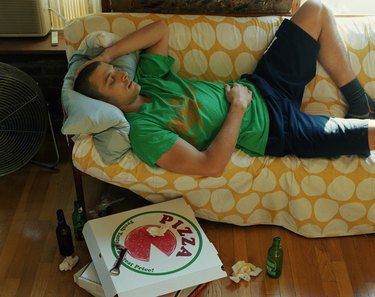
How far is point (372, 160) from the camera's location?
212cm

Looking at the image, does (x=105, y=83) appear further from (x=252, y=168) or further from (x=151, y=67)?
(x=252, y=168)

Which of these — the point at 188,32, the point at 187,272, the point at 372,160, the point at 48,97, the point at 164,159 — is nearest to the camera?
the point at 187,272

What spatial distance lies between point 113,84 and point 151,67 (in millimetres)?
298

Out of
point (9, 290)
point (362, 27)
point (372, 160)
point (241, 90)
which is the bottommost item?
point (9, 290)

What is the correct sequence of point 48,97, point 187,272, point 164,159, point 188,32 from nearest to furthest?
point 187,272
point 164,159
point 188,32
point 48,97

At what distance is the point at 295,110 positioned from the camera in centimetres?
224

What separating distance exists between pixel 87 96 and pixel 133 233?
0.60 meters

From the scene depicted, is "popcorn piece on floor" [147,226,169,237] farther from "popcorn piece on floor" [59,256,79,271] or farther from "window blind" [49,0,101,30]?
"window blind" [49,0,101,30]

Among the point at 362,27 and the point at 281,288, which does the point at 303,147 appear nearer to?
the point at 281,288

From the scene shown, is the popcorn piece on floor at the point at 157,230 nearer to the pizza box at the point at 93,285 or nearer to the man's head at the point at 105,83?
the pizza box at the point at 93,285

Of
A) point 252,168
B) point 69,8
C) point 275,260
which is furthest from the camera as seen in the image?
point 69,8

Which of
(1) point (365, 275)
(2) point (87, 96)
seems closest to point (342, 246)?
(1) point (365, 275)

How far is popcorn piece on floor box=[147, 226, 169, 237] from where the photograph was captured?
198 centimetres

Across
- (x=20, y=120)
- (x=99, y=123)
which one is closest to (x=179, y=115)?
(x=99, y=123)
